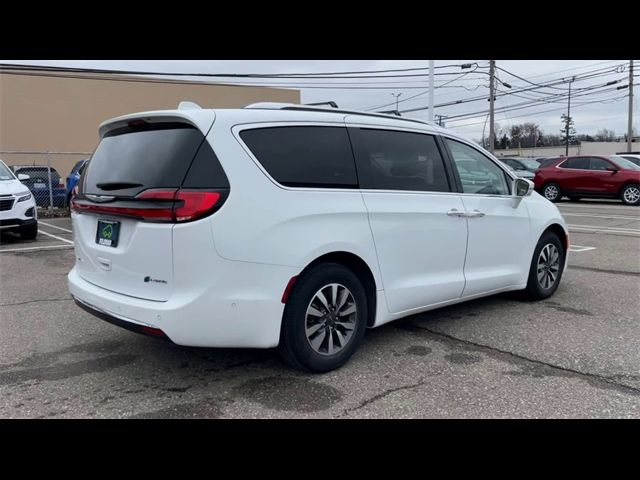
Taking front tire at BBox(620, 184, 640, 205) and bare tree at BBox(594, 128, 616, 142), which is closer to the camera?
front tire at BBox(620, 184, 640, 205)

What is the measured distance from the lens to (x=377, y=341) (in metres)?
4.51

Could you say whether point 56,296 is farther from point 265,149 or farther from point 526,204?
point 526,204

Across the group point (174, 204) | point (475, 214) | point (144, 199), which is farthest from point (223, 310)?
point (475, 214)

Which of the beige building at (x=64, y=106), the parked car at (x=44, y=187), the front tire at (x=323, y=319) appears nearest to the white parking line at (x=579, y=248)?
the front tire at (x=323, y=319)

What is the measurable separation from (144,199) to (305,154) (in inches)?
44.4

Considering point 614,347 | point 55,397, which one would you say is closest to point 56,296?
point 55,397

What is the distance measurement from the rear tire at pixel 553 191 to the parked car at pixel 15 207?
16479 millimetres

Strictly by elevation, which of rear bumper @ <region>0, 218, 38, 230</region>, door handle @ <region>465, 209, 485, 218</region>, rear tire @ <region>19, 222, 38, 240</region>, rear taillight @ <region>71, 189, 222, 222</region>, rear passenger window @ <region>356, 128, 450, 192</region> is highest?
rear passenger window @ <region>356, 128, 450, 192</region>

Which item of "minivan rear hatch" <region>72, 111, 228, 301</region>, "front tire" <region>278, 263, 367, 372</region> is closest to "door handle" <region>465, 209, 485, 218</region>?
"front tire" <region>278, 263, 367, 372</region>

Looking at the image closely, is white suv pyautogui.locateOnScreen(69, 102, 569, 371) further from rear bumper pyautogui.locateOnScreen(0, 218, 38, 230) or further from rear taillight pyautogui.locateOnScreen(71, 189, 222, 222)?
rear bumper pyautogui.locateOnScreen(0, 218, 38, 230)

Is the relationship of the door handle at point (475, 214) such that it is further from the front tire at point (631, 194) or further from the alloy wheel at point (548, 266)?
the front tire at point (631, 194)

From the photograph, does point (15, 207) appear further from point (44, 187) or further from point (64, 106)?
point (64, 106)

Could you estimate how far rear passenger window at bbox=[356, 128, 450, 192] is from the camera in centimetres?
411

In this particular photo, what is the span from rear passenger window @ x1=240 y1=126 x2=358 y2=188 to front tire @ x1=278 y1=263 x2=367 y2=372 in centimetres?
61
